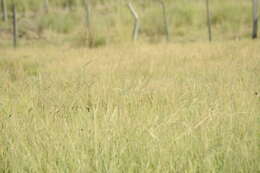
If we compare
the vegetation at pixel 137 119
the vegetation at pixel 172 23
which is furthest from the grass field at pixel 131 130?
the vegetation at pixel 172 23

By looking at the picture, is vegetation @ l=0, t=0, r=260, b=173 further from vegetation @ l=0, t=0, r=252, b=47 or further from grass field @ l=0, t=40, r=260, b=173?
vegetation @ l=0, t=0, r=252, b=47

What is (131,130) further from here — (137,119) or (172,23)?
(172,23)

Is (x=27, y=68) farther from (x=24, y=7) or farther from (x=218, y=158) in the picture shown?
(x=24, y=7)

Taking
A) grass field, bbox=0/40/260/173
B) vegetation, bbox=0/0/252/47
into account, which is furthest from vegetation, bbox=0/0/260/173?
vegetation, bbox=0/0/252/47

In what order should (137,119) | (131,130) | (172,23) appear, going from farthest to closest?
(172,23)
(137,119)
(131,130)

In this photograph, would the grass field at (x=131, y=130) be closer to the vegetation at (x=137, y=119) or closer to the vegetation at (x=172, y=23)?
the vegetation at (x=137, y=119)

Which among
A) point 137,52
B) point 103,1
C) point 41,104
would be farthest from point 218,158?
point 103,1

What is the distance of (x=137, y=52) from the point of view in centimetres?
735

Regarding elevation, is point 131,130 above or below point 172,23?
above

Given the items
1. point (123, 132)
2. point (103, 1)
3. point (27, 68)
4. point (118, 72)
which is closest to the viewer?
point (123, 132)

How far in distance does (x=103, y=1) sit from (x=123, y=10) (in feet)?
22.7

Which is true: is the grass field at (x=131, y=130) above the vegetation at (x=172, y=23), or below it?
above

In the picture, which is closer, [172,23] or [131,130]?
[131,130]

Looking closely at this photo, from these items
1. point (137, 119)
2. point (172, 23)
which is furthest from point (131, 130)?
point (172, 23)
